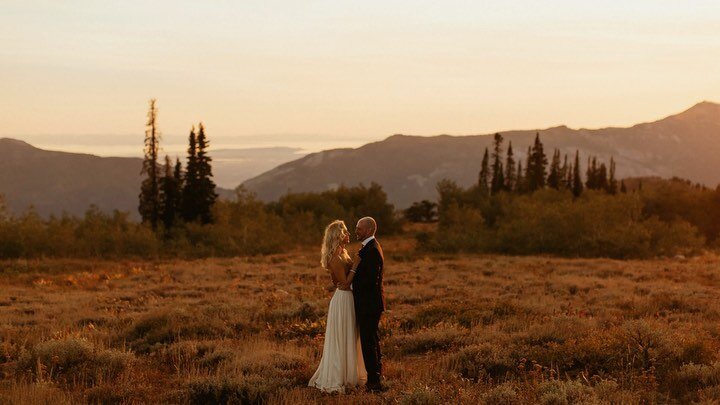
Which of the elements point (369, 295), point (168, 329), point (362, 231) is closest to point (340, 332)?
point (369, 295)

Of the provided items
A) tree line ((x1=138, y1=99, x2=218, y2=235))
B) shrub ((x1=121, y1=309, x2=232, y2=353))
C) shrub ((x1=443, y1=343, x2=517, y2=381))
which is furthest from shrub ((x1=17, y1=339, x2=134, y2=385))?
tree line ((x1=138, y1=99, x2=218, y2=235))

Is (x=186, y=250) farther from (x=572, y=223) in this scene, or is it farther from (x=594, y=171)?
(x=594, y=171)

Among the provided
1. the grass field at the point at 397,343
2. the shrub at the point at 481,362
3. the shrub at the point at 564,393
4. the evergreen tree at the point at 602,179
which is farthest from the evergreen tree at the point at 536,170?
the shrub at the point at 564,393

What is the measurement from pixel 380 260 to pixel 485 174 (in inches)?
3390

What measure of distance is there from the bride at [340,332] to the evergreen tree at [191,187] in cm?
4639

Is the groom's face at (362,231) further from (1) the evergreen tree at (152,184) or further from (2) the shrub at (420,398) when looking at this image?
(1) the evergreen tree at (152,184)

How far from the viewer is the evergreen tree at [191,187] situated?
54125mm

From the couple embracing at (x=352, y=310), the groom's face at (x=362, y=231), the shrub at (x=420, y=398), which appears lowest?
the shrub at (x=420, y=398)

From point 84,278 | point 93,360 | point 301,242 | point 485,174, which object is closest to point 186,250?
point 301,242

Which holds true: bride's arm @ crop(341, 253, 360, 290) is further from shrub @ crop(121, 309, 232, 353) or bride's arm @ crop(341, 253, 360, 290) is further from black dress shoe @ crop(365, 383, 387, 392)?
shrub @ crop(121, 309, 232, 353)

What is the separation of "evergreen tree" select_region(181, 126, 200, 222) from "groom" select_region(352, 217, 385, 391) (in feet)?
153

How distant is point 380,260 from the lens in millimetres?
9227

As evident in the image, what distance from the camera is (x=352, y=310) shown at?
9.36 meters

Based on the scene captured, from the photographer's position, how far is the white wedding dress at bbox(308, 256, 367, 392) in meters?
9.28
